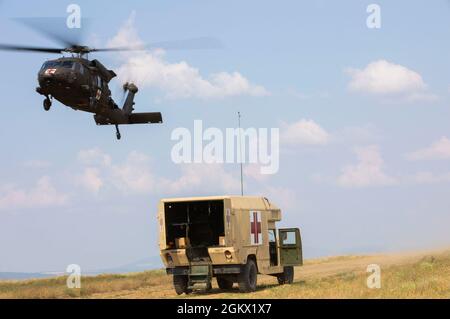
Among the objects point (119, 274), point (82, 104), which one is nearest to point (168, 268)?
point (82, 104)

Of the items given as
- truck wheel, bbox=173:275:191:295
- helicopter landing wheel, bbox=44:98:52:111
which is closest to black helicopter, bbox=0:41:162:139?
helicopter landing wheel, bbox=44:98:52:111

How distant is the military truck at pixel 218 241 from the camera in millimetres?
22453

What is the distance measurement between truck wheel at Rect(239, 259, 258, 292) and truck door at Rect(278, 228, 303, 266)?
223 centimetres

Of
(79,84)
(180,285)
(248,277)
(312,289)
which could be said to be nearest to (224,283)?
(180,285)

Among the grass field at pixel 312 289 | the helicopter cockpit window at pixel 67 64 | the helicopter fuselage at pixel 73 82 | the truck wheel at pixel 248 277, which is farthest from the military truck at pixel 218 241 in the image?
the helicopter cockpit window at pixel 67 64

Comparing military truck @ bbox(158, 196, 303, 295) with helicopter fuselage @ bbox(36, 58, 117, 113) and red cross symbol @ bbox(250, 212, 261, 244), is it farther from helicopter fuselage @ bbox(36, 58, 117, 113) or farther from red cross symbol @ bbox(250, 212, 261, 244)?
helicopter fuselage @ bbox(36, 58, 117, 113)

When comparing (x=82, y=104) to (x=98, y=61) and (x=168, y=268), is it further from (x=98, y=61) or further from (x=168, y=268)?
(x=168, y=268)

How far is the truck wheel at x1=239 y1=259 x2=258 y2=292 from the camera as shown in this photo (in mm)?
22766

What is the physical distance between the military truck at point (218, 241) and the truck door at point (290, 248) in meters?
0.04

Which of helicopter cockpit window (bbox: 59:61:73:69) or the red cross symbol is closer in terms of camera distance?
the red cross symbol

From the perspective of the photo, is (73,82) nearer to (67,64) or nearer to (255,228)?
(67,64)

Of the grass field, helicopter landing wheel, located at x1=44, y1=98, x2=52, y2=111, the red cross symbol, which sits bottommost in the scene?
the grass field

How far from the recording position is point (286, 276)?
26281 mm
